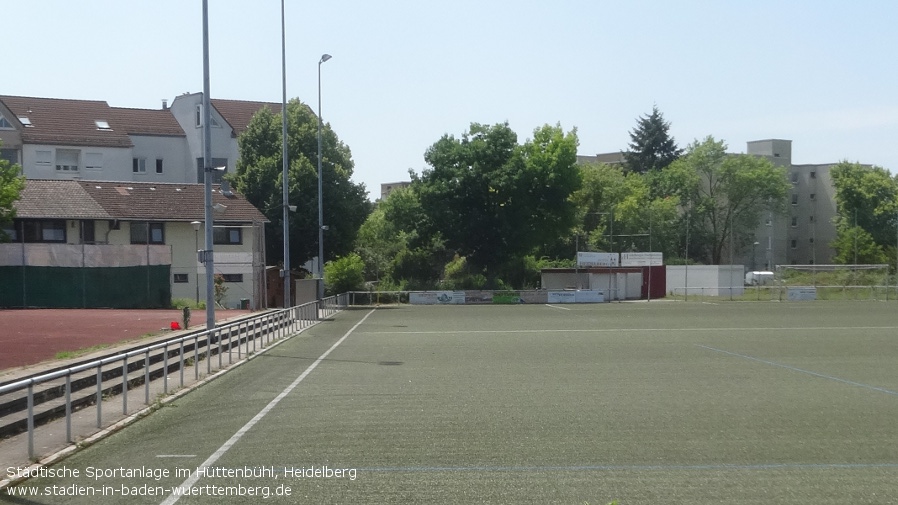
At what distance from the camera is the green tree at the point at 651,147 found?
97.0 meters

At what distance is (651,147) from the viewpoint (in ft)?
Result: 319

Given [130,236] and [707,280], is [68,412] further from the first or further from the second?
[707,280]

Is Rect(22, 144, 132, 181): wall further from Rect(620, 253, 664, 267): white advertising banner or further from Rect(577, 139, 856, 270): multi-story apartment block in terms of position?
Rect(577, 139, 856, 270): multi-story apartment block

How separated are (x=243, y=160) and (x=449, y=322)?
26355mm

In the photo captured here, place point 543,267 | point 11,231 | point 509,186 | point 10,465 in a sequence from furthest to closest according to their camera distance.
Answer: point 543,267
point 509,186
point 11,231
point 10,465

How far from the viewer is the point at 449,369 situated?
19.1 meters

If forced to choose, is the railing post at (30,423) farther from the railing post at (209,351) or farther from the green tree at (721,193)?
the green tree at (721,193)

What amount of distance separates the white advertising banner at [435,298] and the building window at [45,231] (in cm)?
2401

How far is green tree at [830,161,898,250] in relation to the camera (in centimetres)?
8462

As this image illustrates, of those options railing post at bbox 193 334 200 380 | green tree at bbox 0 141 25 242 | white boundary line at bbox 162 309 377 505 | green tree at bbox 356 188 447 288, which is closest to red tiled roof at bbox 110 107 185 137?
green tree at bbox 356 188 447 288

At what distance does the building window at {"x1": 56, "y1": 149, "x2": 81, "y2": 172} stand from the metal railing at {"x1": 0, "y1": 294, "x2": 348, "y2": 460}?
130 ft

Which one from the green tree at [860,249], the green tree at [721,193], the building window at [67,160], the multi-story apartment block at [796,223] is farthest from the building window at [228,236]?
the green tree at [860,249]

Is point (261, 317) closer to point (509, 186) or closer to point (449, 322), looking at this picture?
point (449, 322)

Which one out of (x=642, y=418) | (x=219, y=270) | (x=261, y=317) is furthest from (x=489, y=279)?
(x=642, y=418)
